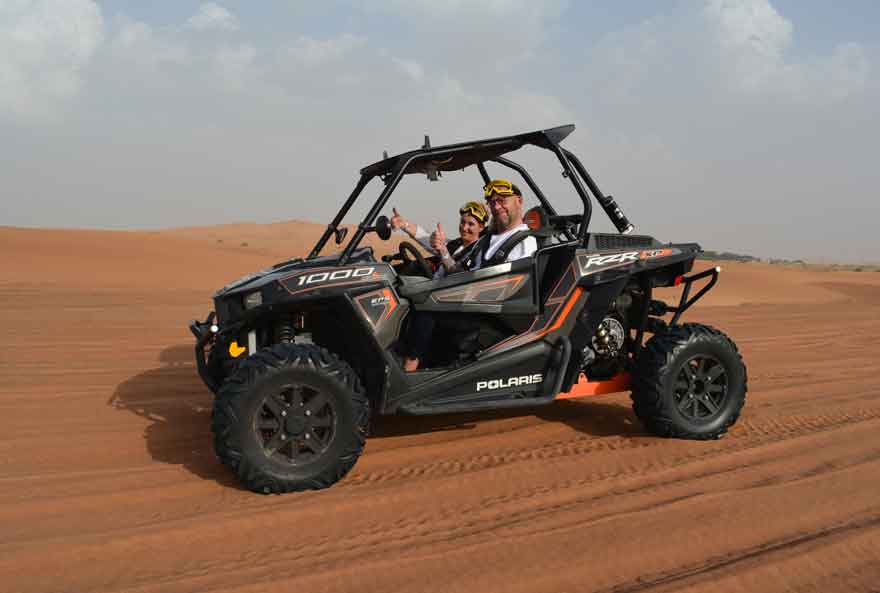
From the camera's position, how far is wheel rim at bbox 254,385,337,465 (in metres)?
4.00

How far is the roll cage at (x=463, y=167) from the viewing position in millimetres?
4516

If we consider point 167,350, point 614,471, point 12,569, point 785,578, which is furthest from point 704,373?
point 167,350

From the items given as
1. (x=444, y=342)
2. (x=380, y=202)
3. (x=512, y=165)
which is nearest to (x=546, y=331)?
(x=444, y=342)

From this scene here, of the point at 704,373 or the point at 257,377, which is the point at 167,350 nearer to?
the point at 257,377

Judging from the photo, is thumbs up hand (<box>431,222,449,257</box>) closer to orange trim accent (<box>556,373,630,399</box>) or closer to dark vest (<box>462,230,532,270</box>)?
dark vest (<box>462,230,532,270</box>)

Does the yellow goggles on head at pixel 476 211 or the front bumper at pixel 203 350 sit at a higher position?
the yellow goggles on head at pixel 476 211

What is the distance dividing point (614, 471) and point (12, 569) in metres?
3.12

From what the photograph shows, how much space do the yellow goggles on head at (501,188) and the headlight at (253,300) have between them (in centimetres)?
188

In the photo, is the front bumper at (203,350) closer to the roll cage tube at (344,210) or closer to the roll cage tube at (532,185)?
the roll cage tube at (344,210)

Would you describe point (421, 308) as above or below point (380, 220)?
below

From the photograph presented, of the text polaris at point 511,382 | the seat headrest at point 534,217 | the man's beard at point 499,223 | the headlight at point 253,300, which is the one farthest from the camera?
the seat headrest at point 534,217

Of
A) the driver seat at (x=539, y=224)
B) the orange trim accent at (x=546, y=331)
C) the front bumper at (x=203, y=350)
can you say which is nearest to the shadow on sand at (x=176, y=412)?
the front bumper at (x=203, y=350)

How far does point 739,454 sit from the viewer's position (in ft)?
15.0

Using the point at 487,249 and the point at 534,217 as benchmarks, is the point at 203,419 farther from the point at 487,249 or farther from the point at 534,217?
the point at 534,217
